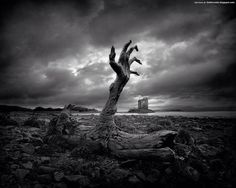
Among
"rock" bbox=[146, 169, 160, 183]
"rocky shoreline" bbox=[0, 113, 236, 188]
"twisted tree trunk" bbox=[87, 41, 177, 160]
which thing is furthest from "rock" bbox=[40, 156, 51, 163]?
"rock" bbox=[146, 169, 160, 183]

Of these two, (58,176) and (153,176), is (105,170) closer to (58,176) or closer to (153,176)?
(58,176)

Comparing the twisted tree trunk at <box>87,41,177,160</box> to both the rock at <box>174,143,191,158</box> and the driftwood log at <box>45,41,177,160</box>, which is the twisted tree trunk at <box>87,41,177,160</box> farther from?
the rock at <box>174,143,191,158</box>

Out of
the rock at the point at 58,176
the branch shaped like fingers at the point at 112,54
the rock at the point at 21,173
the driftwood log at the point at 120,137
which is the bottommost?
the rock at the point at 58,176

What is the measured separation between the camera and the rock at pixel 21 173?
12.9 ft

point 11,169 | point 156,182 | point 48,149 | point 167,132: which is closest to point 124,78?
point 167,132

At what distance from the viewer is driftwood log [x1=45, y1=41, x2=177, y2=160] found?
4828mm

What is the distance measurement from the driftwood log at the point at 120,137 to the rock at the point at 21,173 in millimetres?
2476

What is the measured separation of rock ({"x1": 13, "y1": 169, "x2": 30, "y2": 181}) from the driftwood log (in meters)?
2.48

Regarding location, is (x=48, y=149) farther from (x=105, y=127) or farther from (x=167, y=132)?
(x=167, y=132)

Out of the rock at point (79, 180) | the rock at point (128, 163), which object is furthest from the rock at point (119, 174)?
the rock at point (79, 180)

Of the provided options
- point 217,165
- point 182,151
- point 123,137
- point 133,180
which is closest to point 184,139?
point 182,151

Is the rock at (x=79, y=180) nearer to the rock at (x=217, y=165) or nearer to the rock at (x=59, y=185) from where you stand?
the rock at (x=59, y=185)

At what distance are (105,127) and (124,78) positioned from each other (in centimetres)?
275

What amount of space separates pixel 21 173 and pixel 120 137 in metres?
3.68
